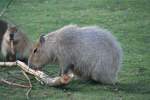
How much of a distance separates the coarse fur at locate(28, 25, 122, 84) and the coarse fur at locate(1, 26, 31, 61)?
1.39 metres

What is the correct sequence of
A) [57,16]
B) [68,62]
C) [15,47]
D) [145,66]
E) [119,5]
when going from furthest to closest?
[119,5] < [57,16] < [15,47] < [145,66] < [68,62]

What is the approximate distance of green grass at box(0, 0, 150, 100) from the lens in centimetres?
599

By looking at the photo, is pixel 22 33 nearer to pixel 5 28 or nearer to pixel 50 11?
pixel 5 28

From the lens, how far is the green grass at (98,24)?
19.6 ft

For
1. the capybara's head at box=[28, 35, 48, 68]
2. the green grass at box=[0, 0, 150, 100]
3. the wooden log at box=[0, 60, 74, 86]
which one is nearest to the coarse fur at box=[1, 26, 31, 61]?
the green grass at box=[0, 0, 150, 100]

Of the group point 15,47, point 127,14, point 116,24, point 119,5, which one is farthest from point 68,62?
point 119,5

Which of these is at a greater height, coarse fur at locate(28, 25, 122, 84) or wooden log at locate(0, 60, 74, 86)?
coarse fur at locate(28, 25, 122, 84)

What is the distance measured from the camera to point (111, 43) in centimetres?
644

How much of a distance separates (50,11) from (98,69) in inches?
185

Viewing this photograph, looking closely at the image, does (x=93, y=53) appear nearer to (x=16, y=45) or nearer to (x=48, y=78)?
(x=48, y=78)

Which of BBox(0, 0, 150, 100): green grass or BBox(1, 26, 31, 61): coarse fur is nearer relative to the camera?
BBox(0, 0, 150, 100): green grass

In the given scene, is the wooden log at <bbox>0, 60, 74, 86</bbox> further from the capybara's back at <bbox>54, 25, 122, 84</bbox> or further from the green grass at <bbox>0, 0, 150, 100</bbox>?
the capybara's back at <bbox>54, 25, 122, 84</bbox>

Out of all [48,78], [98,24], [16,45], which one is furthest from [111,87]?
[98,24]

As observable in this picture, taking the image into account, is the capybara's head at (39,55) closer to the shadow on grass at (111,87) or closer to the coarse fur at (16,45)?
the shadow on grass at (111,87)
